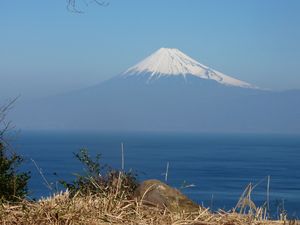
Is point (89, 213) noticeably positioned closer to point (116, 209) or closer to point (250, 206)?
point (116, 209)

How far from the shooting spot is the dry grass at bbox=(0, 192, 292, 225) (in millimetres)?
6883

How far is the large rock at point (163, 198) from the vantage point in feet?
25.3

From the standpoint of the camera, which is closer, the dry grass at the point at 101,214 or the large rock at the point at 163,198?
the dry grass at the point at 101,214

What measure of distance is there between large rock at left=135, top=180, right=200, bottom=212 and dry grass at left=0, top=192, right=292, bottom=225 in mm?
286

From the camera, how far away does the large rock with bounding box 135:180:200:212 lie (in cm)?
773

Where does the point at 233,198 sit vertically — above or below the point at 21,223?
below

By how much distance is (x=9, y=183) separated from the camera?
14.9 metres

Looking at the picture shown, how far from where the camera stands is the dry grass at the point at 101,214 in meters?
6.88

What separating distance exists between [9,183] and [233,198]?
368 ft

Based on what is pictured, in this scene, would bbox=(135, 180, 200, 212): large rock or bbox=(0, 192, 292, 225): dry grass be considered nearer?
bbox=(0, 192, 292, 225): dry grass

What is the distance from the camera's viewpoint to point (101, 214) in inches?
276

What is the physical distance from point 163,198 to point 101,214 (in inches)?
55.3

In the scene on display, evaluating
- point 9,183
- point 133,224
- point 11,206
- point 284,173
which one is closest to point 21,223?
point 11,206

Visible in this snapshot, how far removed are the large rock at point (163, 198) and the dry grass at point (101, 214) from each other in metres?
0.29
